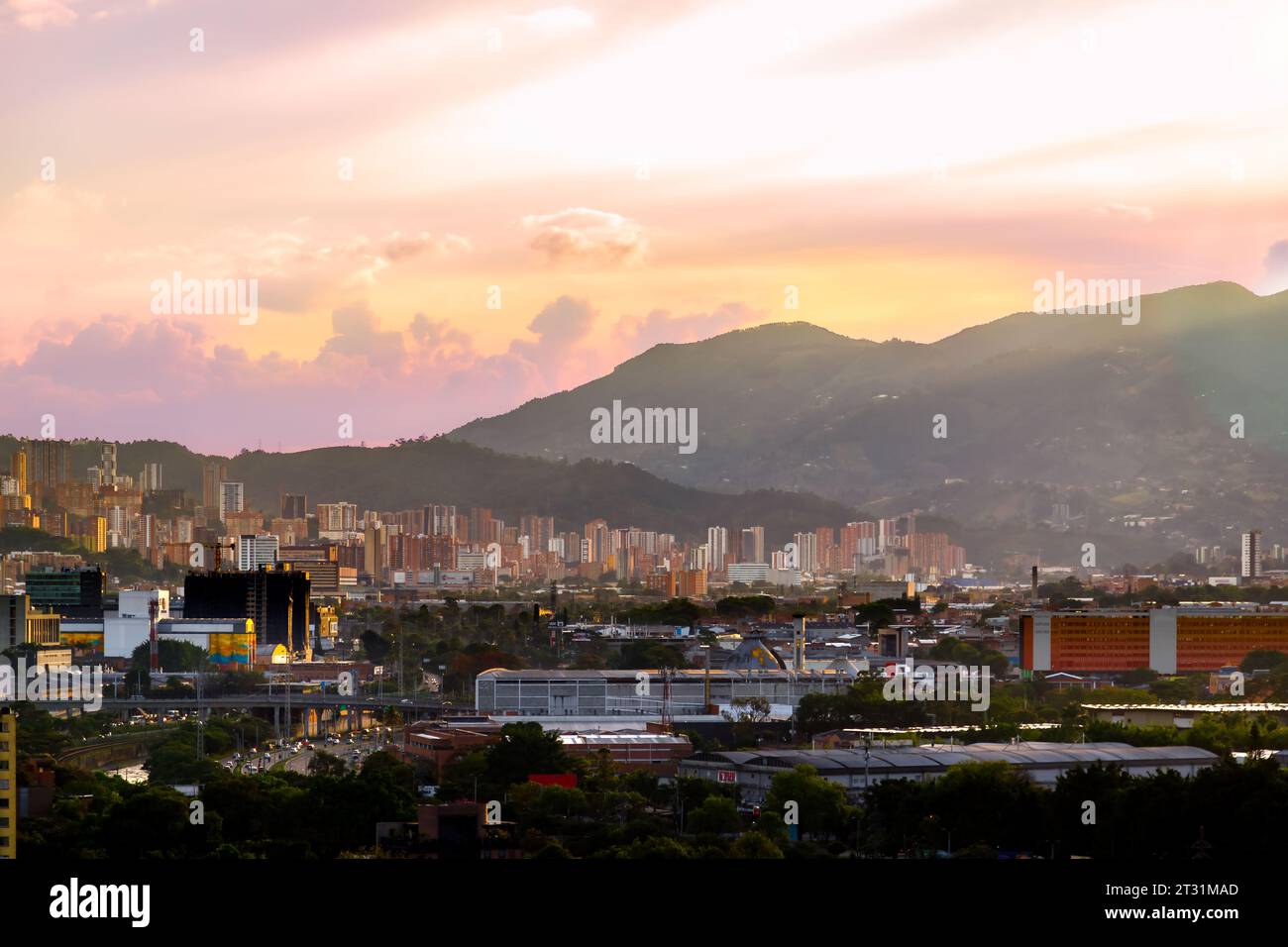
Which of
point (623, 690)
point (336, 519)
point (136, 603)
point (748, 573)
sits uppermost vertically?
point (336, 519)

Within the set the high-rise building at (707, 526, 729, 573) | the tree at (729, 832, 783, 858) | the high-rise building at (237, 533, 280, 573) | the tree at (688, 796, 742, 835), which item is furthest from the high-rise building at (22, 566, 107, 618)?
the high-rise building at (707, 526, 729, 573)

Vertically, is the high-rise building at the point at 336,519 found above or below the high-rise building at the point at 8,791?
above

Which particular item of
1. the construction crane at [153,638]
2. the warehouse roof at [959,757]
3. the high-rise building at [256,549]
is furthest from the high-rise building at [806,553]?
the warehouse roof at [959,757]

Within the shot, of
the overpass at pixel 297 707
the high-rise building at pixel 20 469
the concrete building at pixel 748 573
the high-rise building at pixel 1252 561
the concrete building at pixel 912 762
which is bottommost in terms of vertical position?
the overpass at pixel 297 707

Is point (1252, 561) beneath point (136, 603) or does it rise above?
above

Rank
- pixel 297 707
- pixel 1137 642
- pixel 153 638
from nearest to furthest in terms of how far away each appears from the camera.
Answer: pixel 297 707, pixel 1137 642, pixel 153 638

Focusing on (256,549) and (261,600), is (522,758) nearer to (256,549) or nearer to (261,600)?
(261,600)

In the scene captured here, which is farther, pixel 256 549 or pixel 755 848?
pixel 256 549

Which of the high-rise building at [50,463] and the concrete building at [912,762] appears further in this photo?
the high-rise building at [50,463]

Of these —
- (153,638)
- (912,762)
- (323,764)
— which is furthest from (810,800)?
(153,638)

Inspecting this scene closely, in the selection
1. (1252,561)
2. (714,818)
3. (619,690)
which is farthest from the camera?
(1252,561)

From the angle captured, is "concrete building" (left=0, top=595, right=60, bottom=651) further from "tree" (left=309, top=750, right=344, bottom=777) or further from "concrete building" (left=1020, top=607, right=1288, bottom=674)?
"tree" (left=309, top=750, right=344, bottom=777)

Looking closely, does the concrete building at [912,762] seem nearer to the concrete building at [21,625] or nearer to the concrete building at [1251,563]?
the concrete building at [21,625]
